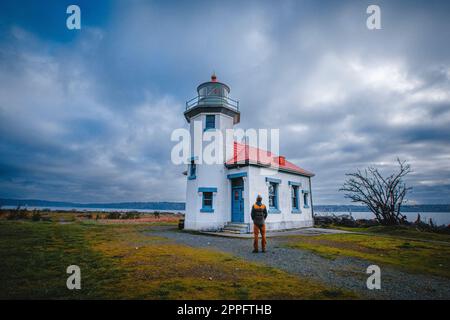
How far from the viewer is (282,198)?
714 inches

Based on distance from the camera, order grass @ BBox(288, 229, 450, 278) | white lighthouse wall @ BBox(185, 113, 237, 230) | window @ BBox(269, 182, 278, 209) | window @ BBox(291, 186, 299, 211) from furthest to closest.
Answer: window @ BBox(291, 186, 299, 211) → window @ BBox(269, 182, 278, 209) → white lighthouse wall @ BBox(185, 113, 237, 230) → grass @ BBox(288, 229, 450, 278)

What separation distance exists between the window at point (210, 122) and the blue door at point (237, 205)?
16.3 feet

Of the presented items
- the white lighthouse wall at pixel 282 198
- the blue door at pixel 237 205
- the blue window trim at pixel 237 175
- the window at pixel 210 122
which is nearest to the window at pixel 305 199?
the white lighthouse wall at pixel 282 198

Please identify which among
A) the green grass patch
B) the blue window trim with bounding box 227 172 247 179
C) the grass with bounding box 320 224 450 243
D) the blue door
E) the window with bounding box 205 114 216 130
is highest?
the window with bounding box 205 114 216 130

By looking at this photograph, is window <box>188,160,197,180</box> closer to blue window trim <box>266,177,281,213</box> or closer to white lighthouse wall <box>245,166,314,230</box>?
white lighthouse wall <box>245,166,314,230</box>

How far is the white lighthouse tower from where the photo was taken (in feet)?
54.3

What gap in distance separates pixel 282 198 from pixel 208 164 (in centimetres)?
637

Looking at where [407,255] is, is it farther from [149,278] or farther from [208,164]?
[208,164]

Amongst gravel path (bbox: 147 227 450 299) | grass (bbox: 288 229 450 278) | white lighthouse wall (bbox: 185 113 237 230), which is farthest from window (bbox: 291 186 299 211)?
gravel path (bbox: 147 227 450 299)

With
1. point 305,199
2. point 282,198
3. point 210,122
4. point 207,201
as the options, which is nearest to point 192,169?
point 207,201

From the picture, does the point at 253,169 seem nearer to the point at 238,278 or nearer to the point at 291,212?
the point at 291,212

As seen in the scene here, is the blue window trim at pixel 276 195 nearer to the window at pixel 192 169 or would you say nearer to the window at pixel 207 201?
the window at pixel 207 201
